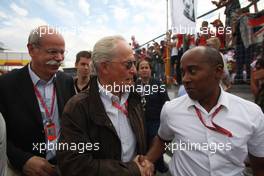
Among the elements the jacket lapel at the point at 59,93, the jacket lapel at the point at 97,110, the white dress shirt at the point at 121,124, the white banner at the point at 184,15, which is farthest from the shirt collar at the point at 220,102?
the white banner at the point at 184,15

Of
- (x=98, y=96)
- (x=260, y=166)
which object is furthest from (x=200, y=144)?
(x=98, y=96)

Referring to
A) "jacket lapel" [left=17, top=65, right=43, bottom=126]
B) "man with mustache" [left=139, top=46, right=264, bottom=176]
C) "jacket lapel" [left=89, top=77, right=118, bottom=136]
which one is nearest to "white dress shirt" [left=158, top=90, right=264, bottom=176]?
"man with mustache" [left=139, top=46, right=264, bottom=176]

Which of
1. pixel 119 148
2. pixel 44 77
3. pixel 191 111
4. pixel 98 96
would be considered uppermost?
pixel 44 77

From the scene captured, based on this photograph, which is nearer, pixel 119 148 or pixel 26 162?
pixel 119 148

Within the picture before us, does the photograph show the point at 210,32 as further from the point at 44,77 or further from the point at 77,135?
the point at 77,135

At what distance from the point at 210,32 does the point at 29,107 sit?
5392 millimetres

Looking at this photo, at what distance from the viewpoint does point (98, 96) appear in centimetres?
180

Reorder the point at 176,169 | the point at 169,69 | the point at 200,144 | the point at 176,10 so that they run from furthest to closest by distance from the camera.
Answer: the point at 169,69, the point at 176,10, the point at 176,169, the point at 200,144

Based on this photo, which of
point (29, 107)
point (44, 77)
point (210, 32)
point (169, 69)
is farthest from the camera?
point (169, 69)

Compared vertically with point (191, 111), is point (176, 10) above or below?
above

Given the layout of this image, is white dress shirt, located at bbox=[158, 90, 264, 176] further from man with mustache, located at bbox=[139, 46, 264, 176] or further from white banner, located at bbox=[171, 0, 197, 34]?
white banner, located at bbox=[171, 0, 197, 34]

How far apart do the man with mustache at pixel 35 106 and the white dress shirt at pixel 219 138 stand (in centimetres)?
103

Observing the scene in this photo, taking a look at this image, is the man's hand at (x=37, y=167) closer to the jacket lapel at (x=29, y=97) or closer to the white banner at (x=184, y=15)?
the jacket lapel at (x=29, y=97)

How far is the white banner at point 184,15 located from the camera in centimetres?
555
